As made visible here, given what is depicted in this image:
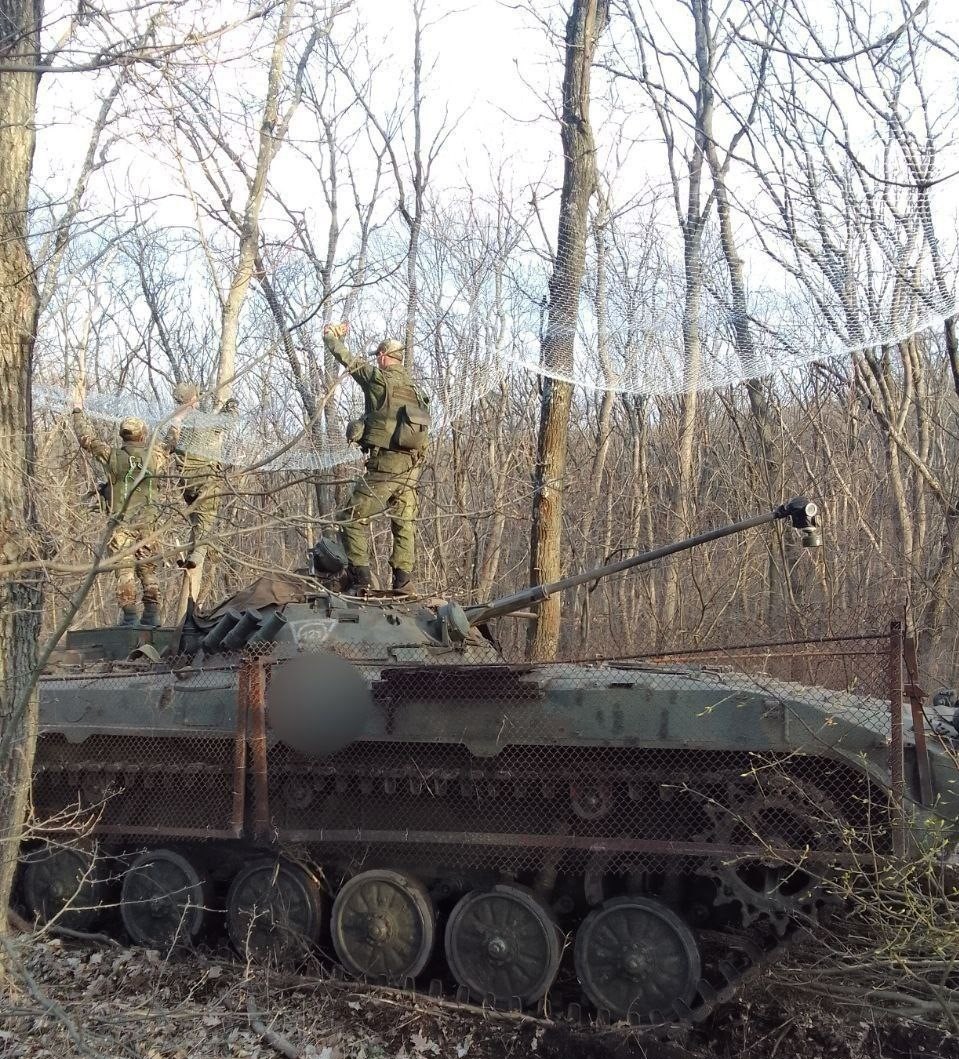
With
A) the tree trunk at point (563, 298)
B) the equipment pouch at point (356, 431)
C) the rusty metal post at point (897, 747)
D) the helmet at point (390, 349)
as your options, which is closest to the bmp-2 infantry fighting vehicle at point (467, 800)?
the rusty metal post at point (897, 747)

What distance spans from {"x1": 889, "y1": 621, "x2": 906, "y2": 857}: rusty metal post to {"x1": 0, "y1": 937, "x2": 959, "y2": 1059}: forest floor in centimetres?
115

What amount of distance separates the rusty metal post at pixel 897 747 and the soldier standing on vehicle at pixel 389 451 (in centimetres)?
381

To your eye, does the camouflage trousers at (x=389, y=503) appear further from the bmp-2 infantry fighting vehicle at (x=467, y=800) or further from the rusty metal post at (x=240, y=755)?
the rusty metal post at (x=240, y=755)

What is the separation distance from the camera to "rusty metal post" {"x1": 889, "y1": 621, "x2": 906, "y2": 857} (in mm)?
5176

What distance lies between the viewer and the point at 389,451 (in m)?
8.26

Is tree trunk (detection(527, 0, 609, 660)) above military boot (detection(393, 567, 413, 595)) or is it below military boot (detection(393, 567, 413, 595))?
above

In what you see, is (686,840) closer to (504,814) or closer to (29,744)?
(504,814)

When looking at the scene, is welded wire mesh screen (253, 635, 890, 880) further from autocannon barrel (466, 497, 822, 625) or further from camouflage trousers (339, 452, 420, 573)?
camouflage trousers (339, 452, 420, 573)

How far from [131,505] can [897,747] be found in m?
3.99

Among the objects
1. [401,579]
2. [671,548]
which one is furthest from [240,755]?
[671,548]

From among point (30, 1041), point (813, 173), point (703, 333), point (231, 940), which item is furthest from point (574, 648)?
point (30, 1041)

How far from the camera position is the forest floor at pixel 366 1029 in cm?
542

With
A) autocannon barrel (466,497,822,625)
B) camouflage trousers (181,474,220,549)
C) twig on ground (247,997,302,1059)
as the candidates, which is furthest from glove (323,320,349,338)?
twig on ground (247,997,302,1059)

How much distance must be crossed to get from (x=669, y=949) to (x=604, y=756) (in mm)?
1108
